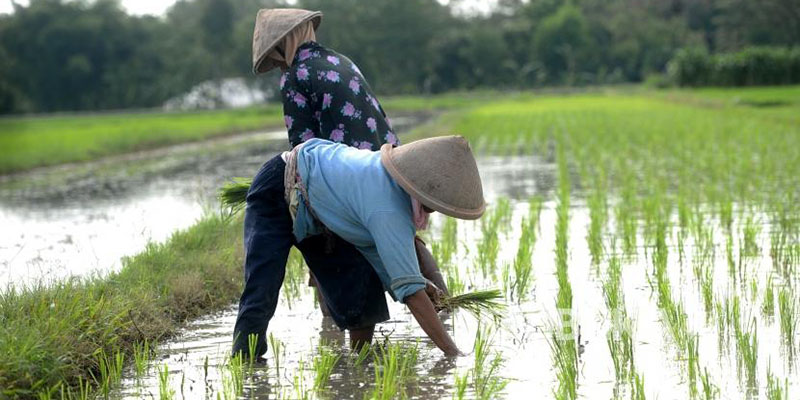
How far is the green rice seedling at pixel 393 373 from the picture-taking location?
304cm

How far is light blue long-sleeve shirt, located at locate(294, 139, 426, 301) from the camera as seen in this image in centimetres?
318

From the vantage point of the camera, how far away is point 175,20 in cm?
6078

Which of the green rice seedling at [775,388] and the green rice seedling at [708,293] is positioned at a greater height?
the green rice seedling at [775,388]

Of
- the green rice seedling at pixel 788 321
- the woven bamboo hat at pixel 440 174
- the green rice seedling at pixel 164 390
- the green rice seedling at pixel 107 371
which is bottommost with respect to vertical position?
the green rice seedling at pixel 788 321

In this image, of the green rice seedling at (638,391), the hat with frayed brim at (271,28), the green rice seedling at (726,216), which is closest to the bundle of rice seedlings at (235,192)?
the hat with frayed brim at (271,28)

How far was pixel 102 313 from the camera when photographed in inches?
152

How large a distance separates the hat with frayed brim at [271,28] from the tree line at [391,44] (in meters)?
42.7

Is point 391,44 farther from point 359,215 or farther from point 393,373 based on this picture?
point 393,373

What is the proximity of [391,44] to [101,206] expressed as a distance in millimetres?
45172

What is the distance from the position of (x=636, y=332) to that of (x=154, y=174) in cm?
1011

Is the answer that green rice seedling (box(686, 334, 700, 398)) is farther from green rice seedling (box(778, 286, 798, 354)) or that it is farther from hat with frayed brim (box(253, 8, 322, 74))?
hat with frayed brim (box(253, 8, 322, 74))

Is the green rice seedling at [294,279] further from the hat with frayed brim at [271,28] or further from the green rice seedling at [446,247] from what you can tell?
the hat with frayed brim at [271,28]

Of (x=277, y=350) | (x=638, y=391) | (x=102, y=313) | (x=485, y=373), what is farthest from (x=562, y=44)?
(x=638, y=391)

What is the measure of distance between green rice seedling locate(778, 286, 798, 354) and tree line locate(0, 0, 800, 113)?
4343 cm
